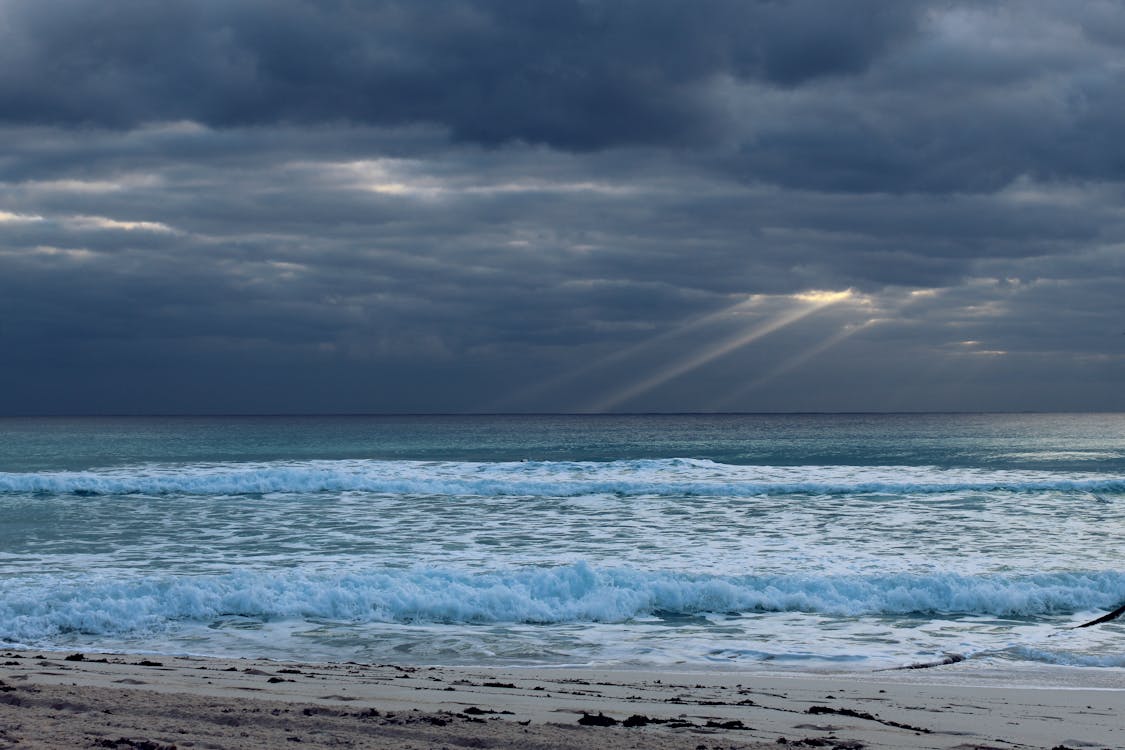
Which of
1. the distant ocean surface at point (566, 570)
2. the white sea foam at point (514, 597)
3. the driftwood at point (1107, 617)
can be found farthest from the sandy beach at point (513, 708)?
the driftwood at point (1107, 617)

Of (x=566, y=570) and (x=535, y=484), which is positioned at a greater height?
(x=566, y=570)

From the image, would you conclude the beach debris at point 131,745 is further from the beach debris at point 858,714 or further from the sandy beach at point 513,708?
the beach debris at point 858,714

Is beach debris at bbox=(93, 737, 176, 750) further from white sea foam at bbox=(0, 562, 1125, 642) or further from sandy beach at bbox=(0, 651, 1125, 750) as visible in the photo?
white sea foam at bbox=(0, 562, 1125, 642)

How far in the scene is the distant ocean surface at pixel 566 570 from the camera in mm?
10609

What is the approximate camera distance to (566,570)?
13.8m

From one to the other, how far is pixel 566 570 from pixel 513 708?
6.98 m

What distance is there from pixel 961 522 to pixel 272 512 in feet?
62.3

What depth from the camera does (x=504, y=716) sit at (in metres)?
6.44

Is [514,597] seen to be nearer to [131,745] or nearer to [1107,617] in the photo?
[131,745]

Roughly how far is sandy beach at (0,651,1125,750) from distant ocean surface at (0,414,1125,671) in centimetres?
121

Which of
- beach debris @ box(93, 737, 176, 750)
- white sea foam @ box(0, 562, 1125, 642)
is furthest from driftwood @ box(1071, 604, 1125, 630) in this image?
beach debris @ box(93, 737, 176, 750)

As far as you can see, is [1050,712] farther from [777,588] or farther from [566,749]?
[777,588]

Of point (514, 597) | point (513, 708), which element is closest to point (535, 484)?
point (514, 597)

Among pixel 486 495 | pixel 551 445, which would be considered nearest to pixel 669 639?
pixel 486 495
